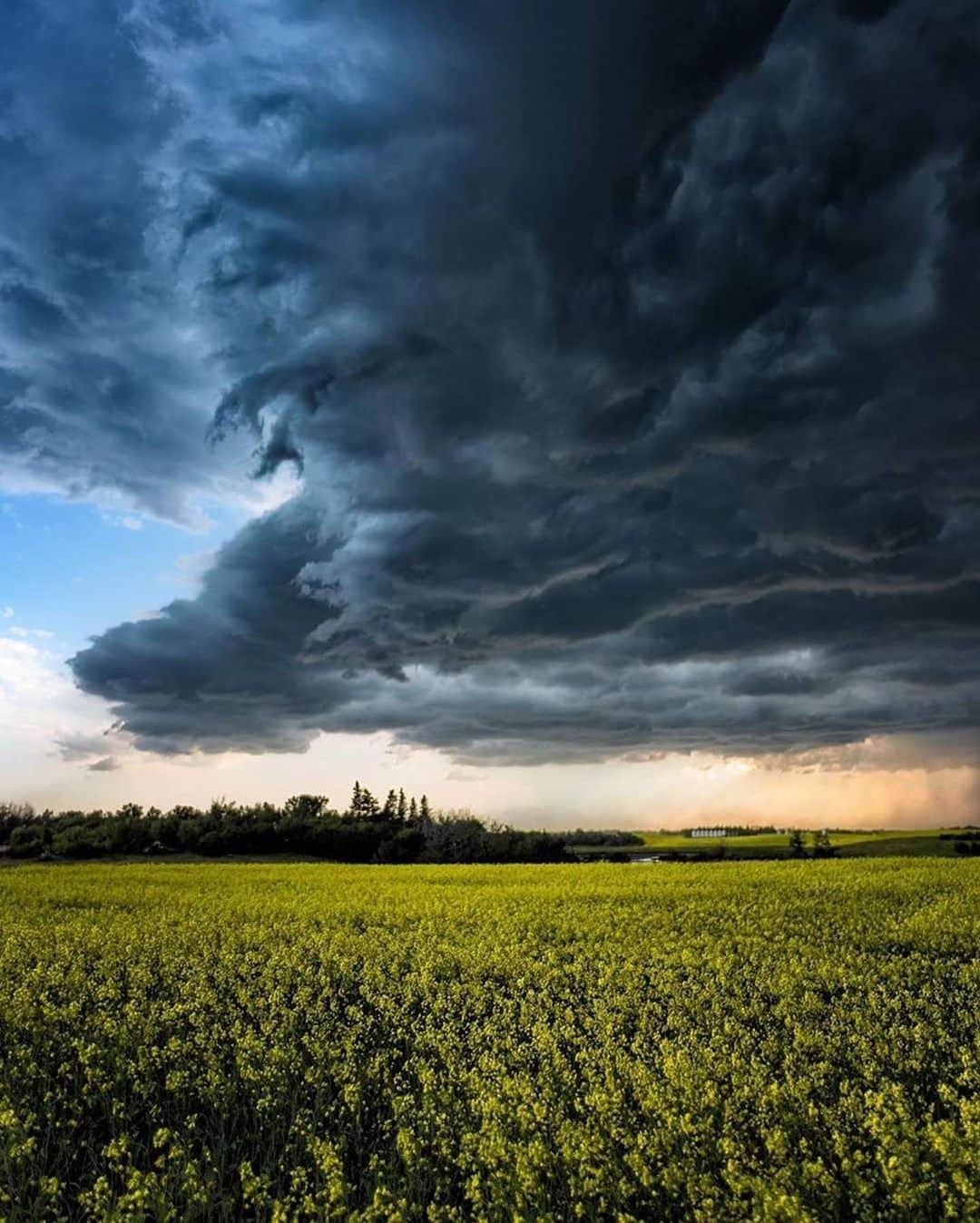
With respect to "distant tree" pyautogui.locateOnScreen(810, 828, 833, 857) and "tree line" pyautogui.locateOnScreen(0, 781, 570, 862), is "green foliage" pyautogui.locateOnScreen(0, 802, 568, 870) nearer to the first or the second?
"tree line" pyautogui.locateOnScreen(0, 781, 570, 862)

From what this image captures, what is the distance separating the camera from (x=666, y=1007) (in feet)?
58.0

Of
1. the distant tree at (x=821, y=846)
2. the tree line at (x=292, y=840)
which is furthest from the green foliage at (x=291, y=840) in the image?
the distant tree at (x=821, y=846)

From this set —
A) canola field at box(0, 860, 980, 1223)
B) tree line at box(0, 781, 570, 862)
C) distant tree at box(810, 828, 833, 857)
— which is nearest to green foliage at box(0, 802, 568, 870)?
tree line at box(0, 781, 570, 862)

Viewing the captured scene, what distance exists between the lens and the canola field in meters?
9.81

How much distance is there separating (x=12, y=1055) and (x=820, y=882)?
126ft

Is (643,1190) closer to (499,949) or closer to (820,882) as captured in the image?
(499,949)

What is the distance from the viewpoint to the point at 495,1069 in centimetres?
1309

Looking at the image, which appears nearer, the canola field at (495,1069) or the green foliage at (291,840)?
the canola field at (495,1069)

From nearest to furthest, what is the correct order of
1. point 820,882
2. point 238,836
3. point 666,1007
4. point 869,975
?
point 666,1007 → point 869,975 → point 820,882 → point 238,836

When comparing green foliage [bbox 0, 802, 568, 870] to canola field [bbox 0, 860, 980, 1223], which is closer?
canola field [bbox 0, 860, 980, 1223]

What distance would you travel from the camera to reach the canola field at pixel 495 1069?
9812mm

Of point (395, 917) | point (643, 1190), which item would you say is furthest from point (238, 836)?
point (643, 1190)

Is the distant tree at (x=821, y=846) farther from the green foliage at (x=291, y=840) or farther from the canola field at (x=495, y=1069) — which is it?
the canola field at (x=495, y=1069)

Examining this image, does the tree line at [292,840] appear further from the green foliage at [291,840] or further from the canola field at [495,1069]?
the canola field at [495,1069]
